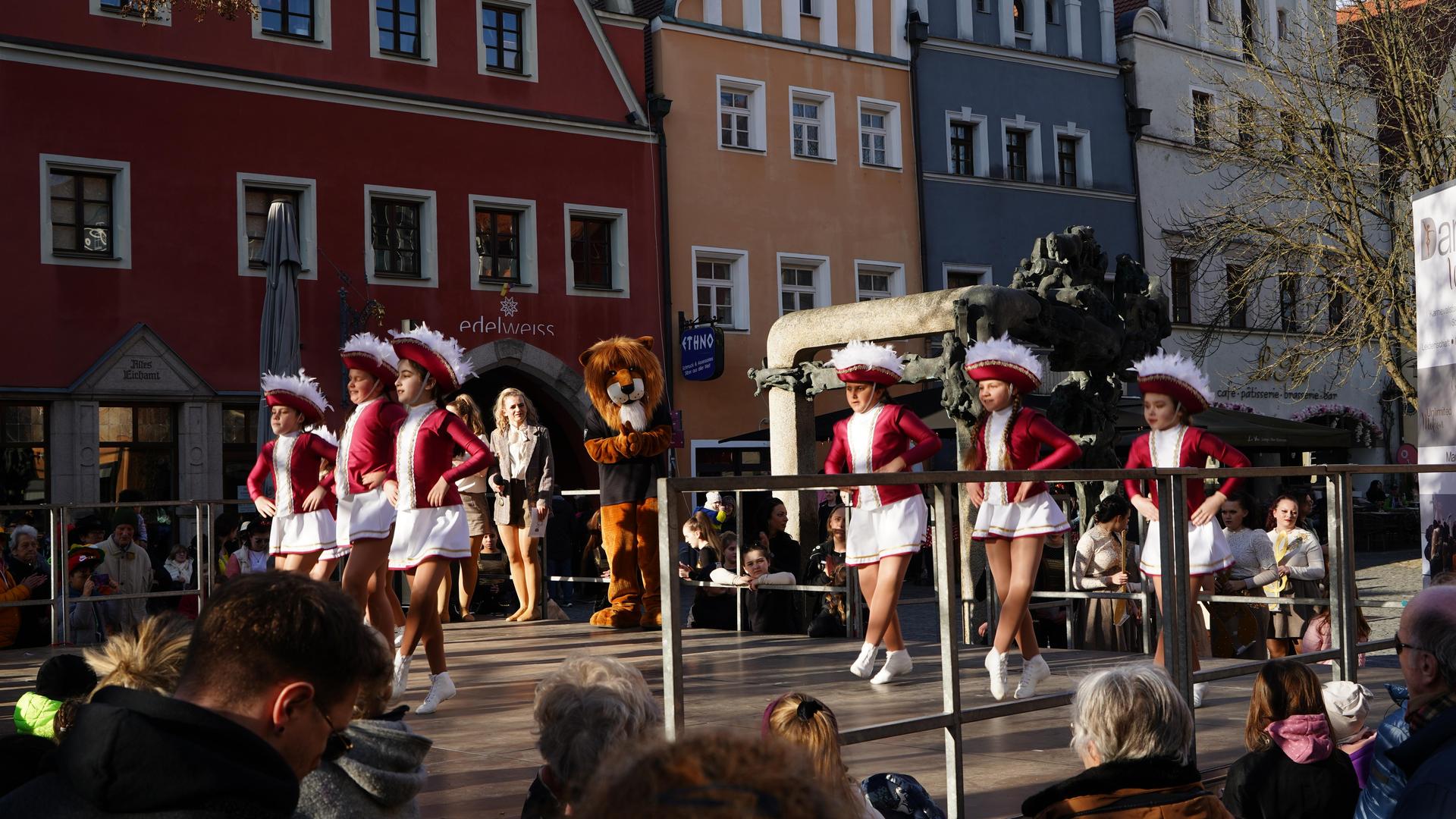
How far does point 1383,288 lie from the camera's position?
916 inches

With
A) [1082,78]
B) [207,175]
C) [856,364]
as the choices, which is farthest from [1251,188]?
[856,364]

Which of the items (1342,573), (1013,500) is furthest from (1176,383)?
(1342,573)

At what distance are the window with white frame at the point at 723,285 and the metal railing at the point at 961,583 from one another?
22.6m

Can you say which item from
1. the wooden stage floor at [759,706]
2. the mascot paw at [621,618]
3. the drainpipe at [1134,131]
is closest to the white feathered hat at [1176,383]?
the wooden stage floor at [759,706]

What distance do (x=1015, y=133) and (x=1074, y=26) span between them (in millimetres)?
2908

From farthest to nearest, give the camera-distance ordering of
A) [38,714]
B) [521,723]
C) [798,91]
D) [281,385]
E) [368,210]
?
[798,91]
[368,210]
[281,385]
[521,723]
[38,714]

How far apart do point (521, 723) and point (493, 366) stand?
19712 millimetres

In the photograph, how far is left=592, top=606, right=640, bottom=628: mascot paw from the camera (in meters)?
12.5

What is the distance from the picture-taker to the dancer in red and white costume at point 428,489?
8.45 metres

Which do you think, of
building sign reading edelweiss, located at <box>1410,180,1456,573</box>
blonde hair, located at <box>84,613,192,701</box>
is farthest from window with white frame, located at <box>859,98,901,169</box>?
blonde hair, located at <box>84,613,192,701</box>

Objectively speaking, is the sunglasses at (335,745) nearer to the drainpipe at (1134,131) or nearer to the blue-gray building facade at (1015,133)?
the blue-gray building facade at (1015,133)

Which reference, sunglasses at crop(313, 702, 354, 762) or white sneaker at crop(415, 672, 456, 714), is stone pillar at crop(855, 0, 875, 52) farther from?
sunglasses at crop(313, 702, 354, 762)

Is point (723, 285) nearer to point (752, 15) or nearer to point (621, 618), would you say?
point (752, 15)

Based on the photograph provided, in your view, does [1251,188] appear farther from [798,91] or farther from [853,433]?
[853,433]
